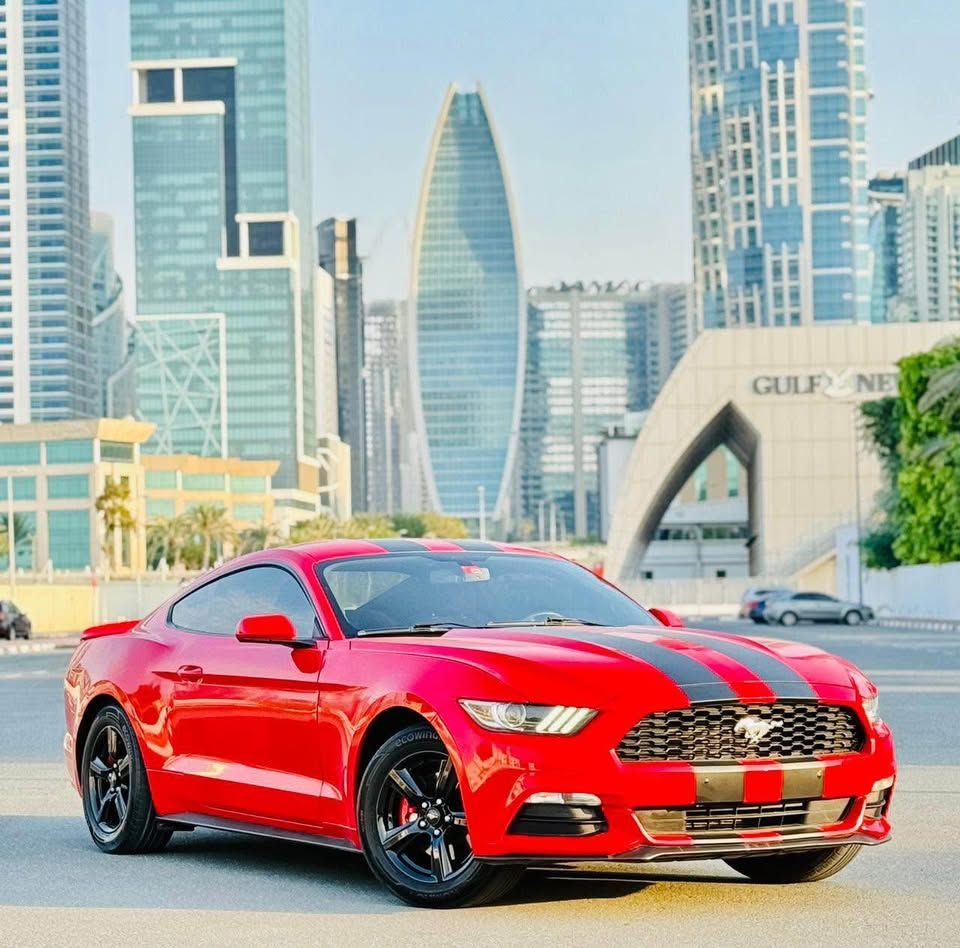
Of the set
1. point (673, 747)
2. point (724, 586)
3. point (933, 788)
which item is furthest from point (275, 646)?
point (724, 586)

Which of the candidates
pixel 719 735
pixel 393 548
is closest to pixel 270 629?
pixel 393 548

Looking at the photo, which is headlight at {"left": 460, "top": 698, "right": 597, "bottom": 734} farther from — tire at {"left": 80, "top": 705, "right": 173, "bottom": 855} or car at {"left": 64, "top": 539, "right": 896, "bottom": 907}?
tire at {"left": 80, "top": 705, "right": 173, "bottom": 855}

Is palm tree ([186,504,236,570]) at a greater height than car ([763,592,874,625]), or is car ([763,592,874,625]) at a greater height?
car ([763,592,874,625])

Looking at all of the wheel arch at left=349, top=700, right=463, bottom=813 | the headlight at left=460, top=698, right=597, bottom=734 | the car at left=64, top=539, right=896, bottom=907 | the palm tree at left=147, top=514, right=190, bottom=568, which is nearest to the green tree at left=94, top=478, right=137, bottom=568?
the palm tree at left=147, top=514, right=190, bottom=568

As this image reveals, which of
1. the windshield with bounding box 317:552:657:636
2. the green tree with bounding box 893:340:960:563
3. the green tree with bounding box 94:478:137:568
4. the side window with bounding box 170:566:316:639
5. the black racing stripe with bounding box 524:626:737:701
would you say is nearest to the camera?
the black racing stripe with bounding box 524:626:737:701

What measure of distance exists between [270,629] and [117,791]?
179 centimetres

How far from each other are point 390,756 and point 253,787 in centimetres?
110

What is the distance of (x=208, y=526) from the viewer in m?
150

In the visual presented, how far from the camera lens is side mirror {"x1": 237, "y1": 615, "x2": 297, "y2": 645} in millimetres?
7945

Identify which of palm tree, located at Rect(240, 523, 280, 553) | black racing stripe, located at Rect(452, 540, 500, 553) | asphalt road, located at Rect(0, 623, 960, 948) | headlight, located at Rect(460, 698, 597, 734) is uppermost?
black racing stripe, located at Rect(452, 540, 500, 553)

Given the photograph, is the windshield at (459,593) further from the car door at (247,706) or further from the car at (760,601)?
the car at (760,601)

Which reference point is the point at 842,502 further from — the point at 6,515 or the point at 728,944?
the point at 728,944

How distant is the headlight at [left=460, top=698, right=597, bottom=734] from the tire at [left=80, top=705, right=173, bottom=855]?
8.52ft

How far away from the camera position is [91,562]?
14775cm
